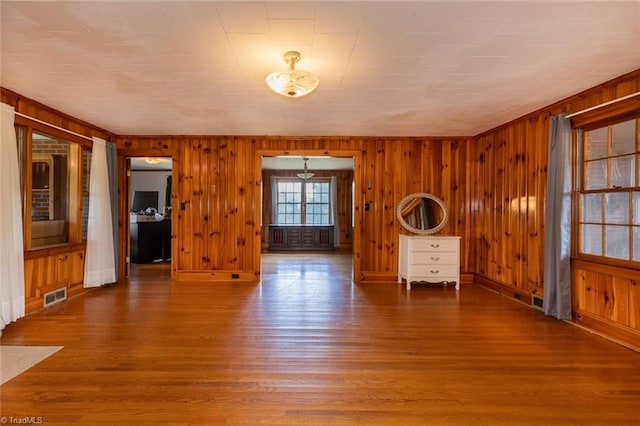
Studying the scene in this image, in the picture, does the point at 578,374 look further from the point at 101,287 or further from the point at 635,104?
the point at 101,287

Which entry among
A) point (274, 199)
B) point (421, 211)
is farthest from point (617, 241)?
point (274, 199)

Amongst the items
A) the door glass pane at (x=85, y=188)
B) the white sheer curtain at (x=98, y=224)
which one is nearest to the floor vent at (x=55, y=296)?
the white sheer curtain at (x=98, y=224)

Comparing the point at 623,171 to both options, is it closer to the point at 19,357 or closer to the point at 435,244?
the point at 435,244

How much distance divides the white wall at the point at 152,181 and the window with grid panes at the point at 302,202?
348cm

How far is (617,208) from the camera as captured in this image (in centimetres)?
313

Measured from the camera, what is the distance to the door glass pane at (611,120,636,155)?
2982mm

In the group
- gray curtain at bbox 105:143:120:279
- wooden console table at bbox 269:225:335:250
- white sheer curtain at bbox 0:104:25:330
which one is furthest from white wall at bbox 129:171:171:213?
white sheer curtain at bbox 0:104:25:330

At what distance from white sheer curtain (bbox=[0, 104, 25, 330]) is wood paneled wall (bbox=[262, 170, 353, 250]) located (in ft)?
22.8

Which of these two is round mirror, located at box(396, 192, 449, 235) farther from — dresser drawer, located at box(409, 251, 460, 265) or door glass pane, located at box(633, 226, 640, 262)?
door glass pane, located at box(633, 226, 640, 262)

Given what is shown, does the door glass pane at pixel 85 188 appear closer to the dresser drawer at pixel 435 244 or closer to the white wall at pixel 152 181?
the dresser drawer at pixel 435 244

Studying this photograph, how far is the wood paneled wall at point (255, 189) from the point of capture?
5.45 m

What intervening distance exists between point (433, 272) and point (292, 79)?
371 cm

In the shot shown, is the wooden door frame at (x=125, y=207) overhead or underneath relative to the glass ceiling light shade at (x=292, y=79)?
underneath

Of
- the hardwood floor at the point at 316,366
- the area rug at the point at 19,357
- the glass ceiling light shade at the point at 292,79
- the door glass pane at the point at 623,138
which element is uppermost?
the glass ceiling light shade at the point at 292,79
